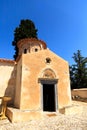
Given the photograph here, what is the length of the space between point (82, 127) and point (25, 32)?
20727 mm

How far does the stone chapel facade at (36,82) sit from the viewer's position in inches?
491

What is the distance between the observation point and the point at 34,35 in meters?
26.1

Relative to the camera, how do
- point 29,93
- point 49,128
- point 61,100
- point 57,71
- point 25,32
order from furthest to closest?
1. point 25,32
2. point 57,71
3. point 61,100
4. point 29,93
5. point 49,128

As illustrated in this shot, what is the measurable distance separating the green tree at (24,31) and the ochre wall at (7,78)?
35.1 ft

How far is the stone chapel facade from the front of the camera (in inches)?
491

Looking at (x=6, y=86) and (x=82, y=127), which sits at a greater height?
(x=6, y=86)

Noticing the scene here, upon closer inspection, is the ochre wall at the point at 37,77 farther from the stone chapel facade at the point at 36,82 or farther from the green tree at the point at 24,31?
the green tree at the point at 24,31

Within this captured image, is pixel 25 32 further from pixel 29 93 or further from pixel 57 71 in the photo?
pixel 29 93

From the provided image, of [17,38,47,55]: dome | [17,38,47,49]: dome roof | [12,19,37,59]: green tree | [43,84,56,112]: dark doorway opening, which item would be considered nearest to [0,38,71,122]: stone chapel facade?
[43,84,56,112]: dark doorway opening

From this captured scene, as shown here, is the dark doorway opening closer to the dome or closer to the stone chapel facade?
the stone chapel facade

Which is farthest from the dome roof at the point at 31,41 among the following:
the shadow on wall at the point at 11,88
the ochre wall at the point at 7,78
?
the shadow on wall at the point at 11,88

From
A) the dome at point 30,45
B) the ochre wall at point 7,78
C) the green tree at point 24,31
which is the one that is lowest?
the ochre wall at point 7,78

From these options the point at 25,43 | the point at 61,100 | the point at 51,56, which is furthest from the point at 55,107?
the point at 25,43

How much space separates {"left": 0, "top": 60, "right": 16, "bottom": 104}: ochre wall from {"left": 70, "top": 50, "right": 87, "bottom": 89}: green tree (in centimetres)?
1690
